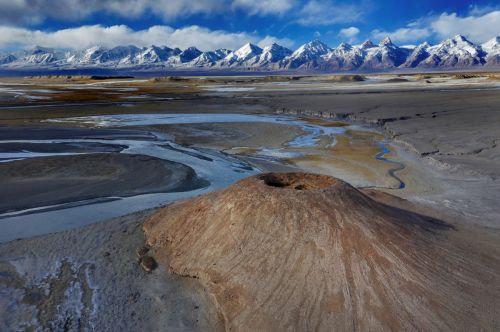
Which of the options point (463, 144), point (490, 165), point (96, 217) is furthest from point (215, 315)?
→ point (463, 144)

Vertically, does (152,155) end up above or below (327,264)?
below

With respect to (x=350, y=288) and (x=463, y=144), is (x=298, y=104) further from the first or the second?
(x=350, y=288)

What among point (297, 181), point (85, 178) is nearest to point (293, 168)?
point (297, 181)

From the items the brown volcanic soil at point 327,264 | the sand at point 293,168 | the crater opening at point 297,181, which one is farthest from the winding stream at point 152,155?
the crater opening at point 297,181

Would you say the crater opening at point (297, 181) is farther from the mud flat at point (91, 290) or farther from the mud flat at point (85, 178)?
the mud flat at point (85, 178)

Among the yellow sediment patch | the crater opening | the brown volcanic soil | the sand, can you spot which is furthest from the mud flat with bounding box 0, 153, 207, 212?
the brown volcanic soil

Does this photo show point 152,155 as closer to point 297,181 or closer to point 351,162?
point 351,162
